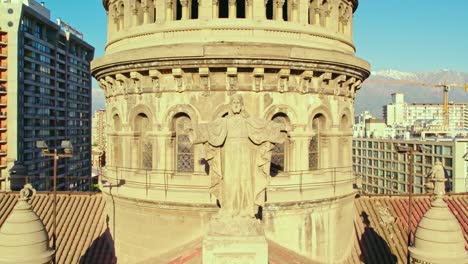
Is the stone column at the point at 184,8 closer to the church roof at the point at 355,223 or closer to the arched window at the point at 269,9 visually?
the arched window at the point at 269,9

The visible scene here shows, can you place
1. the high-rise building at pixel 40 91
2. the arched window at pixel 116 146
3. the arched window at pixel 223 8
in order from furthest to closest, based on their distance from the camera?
1. the high-rise building at pixel 40 91
2. the arched window at pixel 223 8
3. the arched window at pixel 116 146

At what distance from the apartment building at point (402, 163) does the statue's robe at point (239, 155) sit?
50.2 metres

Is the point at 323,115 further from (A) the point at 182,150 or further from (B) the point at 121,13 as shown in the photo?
(B) the point at 121,13

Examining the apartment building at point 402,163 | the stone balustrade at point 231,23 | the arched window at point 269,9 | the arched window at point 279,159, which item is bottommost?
the apartment building at point 402,163

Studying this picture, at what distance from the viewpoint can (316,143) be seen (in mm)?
18266

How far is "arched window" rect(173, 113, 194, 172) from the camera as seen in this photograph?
56.9 feet

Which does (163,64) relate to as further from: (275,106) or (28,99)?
(28,99)

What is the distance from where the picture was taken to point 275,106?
16.5m

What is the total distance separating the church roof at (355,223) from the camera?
59.4 feet

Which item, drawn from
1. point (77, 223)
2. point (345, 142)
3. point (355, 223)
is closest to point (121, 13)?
point (77, 223)

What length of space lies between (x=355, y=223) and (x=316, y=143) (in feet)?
15.2

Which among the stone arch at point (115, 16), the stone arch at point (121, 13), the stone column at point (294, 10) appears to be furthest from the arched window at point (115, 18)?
the stone column at point (294, 10)

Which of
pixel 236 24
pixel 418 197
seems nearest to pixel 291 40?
pixel 236 24

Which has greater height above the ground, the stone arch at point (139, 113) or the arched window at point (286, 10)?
the arched window at point (286, 10)
